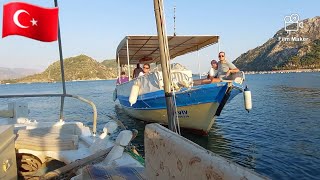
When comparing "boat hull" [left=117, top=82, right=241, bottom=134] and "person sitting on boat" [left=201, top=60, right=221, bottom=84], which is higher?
"person sitting on boat" [left=201, top=60, right=221, bottom=84]

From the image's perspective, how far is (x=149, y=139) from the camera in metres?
3.23

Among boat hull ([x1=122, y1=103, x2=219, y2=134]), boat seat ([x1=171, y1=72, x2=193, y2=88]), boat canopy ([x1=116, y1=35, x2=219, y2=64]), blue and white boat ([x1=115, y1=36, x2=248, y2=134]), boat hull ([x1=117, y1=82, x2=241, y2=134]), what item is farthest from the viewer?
boat canopy ([x1=116, y1=35, x2=219, y2=64])

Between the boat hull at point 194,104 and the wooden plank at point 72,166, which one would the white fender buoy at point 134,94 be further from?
the wooden plank at point 72,166

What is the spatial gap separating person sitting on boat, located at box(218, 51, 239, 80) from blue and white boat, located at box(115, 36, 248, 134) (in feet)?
1.78

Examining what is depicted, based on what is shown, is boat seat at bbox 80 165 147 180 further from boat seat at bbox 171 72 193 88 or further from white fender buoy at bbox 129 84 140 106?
white fender buoy at bbox 129 84 140 106

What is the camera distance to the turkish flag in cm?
605

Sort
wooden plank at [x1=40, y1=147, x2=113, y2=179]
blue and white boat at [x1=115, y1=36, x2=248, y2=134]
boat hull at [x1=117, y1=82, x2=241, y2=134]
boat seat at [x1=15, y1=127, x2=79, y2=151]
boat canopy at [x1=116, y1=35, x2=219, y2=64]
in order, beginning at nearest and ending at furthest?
wooden plank at [x1=40, y1=147, x2=113, y2=179] < boat seat at [x1=15, y1=127, x2=79, y2=151] < boat hull at [x1=117, y1=82, x2=241, y2=134] < blue and white boat at [x1=115, y1=36, x2=248, y2=134] < boat canopy at [x1=116, y1=35, x2=219, y2=64]

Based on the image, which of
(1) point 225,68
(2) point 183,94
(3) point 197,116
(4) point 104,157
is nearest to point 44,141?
(4) point 104,157

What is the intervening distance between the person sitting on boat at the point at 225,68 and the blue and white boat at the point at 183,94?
1.78 ft

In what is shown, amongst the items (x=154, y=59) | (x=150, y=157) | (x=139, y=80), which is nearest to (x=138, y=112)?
(x=139, y=80)

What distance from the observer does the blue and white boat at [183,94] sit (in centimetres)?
1223

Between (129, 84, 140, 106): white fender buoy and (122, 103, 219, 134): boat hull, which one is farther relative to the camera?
(129, 84, 140, 106): white fender buoy

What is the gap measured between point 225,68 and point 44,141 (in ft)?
30.8

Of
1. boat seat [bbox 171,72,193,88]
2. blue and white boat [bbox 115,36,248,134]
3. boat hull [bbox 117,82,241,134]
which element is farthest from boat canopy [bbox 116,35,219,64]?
boat hull [bbox 117,82,241,134]
